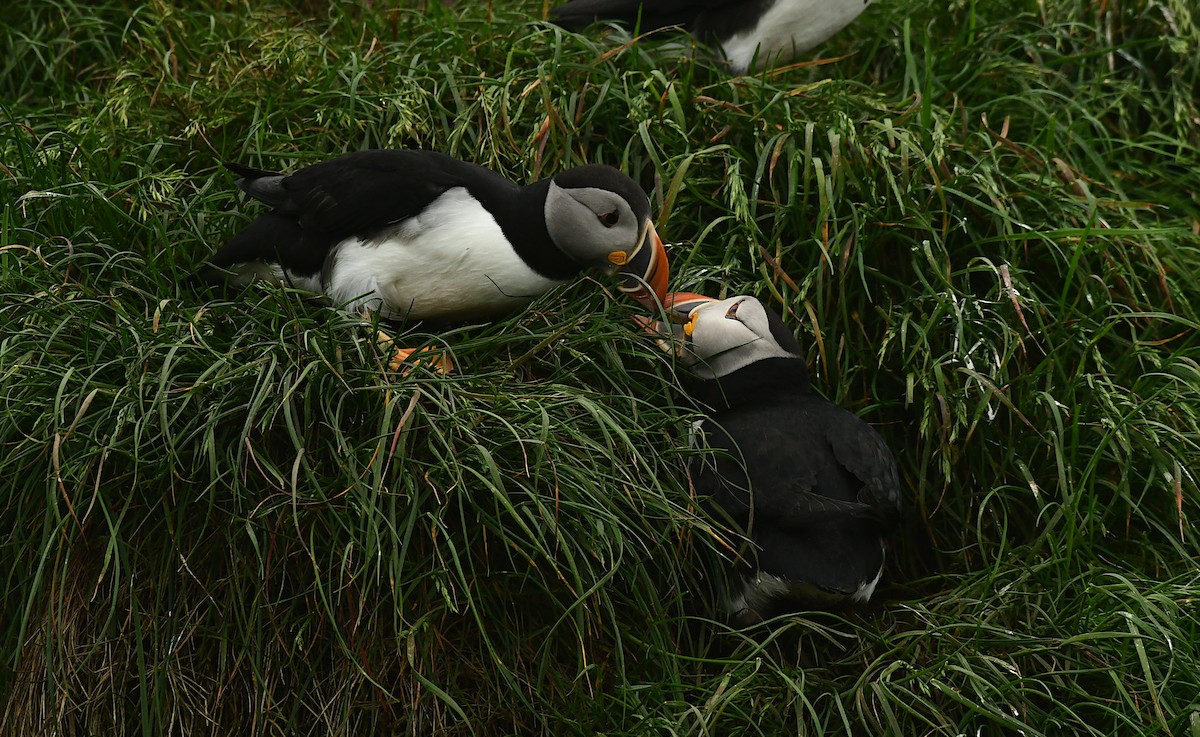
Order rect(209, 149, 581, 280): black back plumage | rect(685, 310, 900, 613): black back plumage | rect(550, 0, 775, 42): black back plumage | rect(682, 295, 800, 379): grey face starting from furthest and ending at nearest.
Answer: rect(550, 0, 775, 42): black back plumage → rect(682, 295, 800, 379): grey face → rect(209, 149, 581, 280): black back plumage → rect(685, 310, 900, 613): black back plumage

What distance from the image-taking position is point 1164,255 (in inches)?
150

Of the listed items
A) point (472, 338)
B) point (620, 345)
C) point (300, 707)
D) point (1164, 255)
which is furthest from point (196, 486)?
point (1164, 255)

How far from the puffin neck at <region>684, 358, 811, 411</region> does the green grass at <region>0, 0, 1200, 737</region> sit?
8cm

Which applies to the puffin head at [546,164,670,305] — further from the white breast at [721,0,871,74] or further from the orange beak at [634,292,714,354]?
the white breast at [721,0,871,74]

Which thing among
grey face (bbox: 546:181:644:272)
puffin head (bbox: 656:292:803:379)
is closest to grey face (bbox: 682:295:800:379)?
puffin head (bbox: 656:292:803:379)

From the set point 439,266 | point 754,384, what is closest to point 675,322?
point 754,384

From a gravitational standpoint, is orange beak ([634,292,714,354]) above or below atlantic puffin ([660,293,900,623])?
above

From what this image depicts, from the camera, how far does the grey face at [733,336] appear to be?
10.5 ft

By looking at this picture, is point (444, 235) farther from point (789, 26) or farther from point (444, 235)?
point (789, 26)

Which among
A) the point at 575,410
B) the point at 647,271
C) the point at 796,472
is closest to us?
the point at 575,410

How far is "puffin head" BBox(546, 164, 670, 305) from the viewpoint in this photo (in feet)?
10.1

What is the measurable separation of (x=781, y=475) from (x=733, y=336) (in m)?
0.38

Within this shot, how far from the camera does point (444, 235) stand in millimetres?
3086

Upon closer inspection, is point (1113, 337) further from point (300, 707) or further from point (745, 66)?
point (300, 707)
